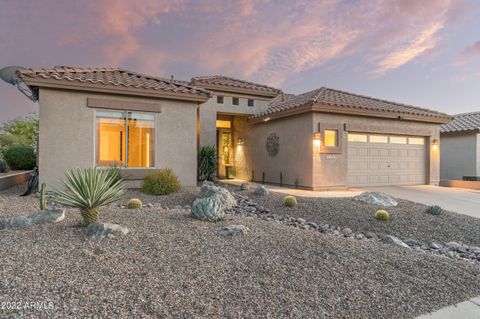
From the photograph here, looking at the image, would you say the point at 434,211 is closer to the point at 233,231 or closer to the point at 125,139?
the point at 233,231

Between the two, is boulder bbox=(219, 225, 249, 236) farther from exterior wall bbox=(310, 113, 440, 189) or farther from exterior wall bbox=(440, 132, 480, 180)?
exterior wall bbox=(440, 132, 480, 180)

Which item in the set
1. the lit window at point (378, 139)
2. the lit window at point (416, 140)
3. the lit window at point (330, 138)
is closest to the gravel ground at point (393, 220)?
the lit window at point (330, 138)

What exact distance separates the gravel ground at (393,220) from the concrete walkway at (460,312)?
11.2 ft

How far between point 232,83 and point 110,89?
7.37m

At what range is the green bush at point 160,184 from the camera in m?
8.62

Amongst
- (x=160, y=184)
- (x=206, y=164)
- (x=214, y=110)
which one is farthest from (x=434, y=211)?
(x=214, y=110)

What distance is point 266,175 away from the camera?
46.6ft

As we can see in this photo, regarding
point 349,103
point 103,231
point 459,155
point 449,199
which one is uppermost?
point 349,103

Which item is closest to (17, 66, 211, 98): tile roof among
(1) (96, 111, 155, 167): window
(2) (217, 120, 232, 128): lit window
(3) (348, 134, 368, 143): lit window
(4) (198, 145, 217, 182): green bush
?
(1) (96, 111, 155, 167): window

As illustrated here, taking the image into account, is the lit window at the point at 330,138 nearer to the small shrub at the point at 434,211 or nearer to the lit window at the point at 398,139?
the lit window at the point at 398,139

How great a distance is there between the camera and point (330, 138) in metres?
11.7

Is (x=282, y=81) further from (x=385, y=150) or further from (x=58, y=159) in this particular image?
(x=58, y=159)

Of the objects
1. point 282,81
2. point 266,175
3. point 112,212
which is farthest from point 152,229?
point 282,81

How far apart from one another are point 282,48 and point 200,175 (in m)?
8.40
